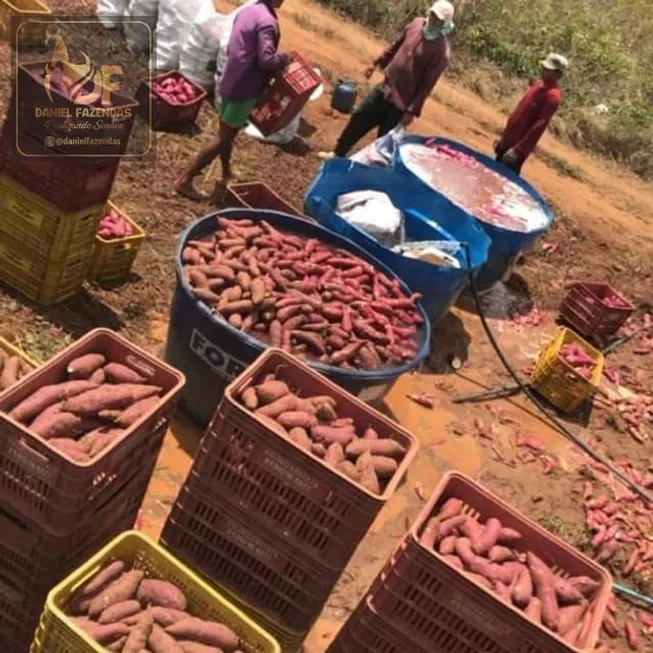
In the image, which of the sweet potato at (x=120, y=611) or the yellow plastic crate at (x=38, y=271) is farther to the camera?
the yellow plastic crate at (x=38, y=271)

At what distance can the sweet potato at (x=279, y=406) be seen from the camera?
404cm

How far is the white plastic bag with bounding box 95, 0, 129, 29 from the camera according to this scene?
11.4 metres

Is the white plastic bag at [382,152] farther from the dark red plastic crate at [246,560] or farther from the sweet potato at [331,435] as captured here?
the dark red plastic crate at [246,560]

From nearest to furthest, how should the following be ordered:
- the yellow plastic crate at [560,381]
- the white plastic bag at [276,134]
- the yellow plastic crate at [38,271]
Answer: the yellow plastic crate at [38,271] < the yellow plastic crate at [560,381] < the white plastic bag at [276,134]

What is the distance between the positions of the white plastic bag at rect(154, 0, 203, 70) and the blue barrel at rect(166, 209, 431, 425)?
509 cm

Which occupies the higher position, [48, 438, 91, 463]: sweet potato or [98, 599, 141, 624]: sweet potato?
[48, 438, 91, 463]: sweet potato

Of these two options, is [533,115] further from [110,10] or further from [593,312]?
[110,10]

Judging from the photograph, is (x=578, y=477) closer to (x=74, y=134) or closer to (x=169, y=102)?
(x=74, y=134)

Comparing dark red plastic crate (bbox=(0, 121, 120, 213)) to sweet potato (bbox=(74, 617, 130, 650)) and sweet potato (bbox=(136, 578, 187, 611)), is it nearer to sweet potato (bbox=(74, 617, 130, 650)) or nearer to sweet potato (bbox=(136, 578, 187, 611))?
sweet potato (bbox=(136, 578, 187, 611))

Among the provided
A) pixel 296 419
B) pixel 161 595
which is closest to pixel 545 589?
pixel 296 419

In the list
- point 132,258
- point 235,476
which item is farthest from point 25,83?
point 235,476

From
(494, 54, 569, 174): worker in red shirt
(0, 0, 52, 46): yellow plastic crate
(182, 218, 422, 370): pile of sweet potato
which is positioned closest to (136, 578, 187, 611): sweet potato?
(182, 218, 422, 370): pile of sweet potato

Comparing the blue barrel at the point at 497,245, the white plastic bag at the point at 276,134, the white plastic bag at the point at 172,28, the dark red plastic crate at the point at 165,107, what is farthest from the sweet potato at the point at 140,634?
the white plastic bag at the point at 172,28

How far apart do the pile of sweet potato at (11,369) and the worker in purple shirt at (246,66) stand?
179 inches
